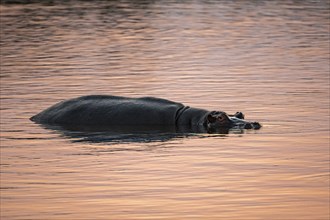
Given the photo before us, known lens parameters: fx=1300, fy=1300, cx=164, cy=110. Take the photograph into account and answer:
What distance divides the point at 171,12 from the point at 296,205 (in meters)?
45.3

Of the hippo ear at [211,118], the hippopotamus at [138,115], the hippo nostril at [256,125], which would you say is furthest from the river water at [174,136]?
the hippo ear at [211,118]

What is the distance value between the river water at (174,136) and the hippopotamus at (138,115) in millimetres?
503

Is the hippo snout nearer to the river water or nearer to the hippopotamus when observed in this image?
the hippopotamus

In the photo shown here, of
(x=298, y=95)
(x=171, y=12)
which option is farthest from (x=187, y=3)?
(x=298, y=95)

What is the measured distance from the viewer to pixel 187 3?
67688 millimetres

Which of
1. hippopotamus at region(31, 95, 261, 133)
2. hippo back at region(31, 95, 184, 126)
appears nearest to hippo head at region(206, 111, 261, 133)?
hippopotamus at region(31, 95, 261, 133)

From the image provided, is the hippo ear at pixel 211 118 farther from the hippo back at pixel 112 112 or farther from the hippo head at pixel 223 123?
the hippo back at pixel 112 112

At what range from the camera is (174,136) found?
1922cm

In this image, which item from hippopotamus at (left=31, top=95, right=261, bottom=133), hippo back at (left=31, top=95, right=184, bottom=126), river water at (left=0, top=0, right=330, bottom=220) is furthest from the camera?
hippo back at (left=31, top=95, right=184, bottom=126)

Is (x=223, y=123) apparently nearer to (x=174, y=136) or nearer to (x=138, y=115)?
(x=174, y=136)

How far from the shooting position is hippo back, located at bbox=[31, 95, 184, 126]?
20.4 m

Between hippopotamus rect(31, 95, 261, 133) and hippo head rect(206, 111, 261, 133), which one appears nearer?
hippo head rect(206, 111, 261, 133)

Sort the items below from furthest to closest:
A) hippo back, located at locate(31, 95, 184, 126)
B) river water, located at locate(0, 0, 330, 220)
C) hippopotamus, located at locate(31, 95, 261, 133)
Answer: hippo back, located at locate(31, 95, 184, 126), hippopotamus, located at locate(31, 95, 261, 133), river water, located at locate(0, 0, 330, 220)

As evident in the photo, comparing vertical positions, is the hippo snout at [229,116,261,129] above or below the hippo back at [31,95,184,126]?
below
